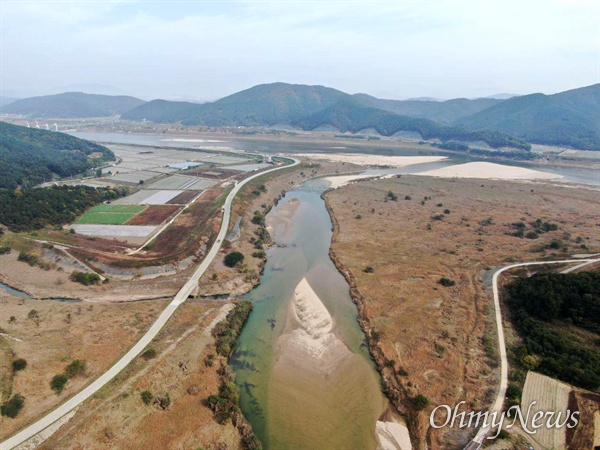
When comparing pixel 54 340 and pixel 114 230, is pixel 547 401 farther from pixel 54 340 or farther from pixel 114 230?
pixel 114 230

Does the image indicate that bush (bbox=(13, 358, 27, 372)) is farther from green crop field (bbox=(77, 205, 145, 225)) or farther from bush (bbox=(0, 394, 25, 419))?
green crop field (bbox=(77, 205, 145, 225))

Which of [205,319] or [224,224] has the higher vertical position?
[224,224]

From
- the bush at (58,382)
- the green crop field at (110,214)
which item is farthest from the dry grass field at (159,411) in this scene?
the green crop field at (110,214)

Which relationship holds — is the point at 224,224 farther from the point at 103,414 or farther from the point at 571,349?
the point at 571,349

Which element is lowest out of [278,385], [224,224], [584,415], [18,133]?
[278,385]

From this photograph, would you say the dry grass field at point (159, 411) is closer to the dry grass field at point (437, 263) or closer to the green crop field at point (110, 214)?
the dry grass field at point (437, 263)

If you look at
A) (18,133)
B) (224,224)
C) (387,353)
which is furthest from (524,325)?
(18,133)

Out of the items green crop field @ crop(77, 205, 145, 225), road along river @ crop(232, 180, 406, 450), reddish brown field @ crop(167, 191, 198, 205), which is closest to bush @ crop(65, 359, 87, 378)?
road along river @ crop(232, 180, 406, 450)
